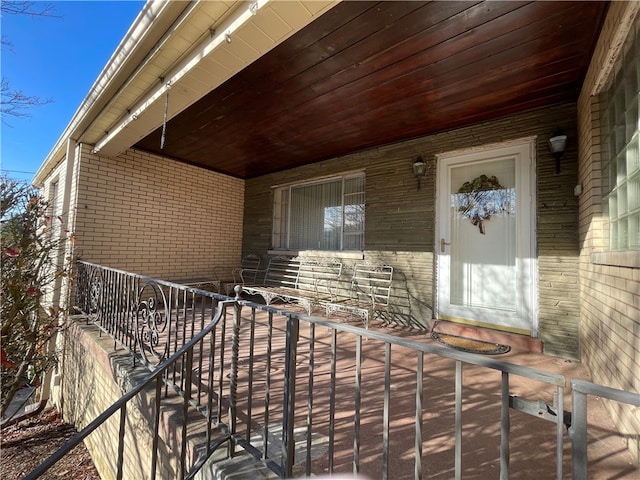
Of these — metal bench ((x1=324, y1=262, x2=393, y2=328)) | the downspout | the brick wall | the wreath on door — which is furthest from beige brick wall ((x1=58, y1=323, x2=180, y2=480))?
the wreath on door

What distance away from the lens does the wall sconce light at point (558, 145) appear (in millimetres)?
3002

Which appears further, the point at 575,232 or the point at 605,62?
the point at 575,232

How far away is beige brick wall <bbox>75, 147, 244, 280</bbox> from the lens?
4.51m

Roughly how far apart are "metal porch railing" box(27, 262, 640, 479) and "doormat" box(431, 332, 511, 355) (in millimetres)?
503

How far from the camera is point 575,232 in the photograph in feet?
9.94

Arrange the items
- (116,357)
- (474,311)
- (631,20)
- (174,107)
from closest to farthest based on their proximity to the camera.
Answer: (631,20) < (116,357) < (174,107) < (474,311)

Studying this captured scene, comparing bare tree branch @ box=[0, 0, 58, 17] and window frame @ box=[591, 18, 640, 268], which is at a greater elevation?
bare tree branch @ box=[0, 0, 58, 17]

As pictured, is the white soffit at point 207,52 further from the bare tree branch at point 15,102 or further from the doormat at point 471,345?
the doormat at point 471,345

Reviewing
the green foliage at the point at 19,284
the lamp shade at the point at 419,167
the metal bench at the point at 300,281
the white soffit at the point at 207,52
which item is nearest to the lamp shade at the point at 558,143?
the lamp shade at the point at 419,167

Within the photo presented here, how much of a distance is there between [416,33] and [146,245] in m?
5.14

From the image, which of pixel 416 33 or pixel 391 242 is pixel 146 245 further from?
pixel 416 33

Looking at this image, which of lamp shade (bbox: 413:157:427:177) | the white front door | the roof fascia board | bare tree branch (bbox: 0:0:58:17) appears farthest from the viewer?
lamp shade (bbox: 413:157:427:177)

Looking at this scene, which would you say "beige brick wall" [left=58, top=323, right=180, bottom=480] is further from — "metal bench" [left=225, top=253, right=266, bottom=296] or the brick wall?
the brick wall

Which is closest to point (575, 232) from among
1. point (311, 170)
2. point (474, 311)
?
point (474, 311)
